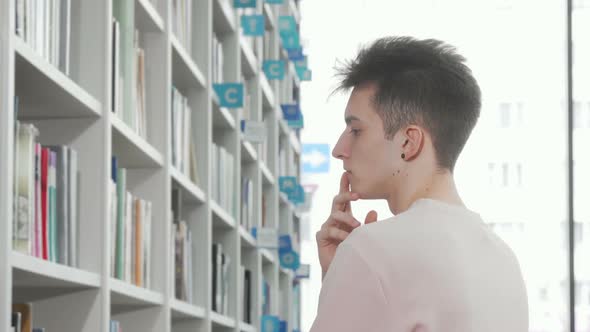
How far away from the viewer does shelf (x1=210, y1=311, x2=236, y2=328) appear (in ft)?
14.7

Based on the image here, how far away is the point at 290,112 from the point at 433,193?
514 cm

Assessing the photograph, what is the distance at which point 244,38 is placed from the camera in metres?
5.40

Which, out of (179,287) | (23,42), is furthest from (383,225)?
(179,287)

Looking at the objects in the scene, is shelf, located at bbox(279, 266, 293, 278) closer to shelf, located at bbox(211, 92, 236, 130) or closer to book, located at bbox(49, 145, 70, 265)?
shelf, located at bbox(211, 92, 236, 130)

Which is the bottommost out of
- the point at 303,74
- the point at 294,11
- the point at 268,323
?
the point at 268,323

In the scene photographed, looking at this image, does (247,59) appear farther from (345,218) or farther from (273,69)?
(345,218)

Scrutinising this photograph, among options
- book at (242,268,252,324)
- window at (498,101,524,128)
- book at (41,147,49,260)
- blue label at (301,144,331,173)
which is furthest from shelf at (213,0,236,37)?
window at (498,101,524,128)

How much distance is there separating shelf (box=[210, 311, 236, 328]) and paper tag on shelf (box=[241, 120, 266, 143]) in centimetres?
77

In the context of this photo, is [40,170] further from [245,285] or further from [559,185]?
[559,185]

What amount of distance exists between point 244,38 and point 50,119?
108 inches

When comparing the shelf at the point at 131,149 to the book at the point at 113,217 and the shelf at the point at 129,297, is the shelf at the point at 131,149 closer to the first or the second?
the book at the point at 113,217

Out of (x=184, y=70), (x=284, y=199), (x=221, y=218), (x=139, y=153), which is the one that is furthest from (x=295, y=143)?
(x=139, y=153)

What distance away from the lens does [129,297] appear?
313 cm

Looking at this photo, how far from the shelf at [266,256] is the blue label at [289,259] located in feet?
0.20
